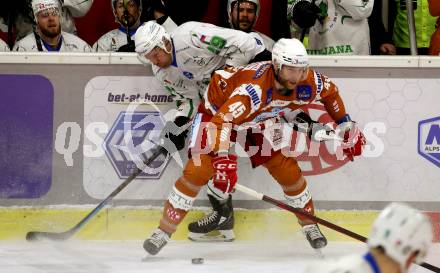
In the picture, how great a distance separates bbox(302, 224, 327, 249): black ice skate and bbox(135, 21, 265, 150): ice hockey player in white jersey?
2.89ft

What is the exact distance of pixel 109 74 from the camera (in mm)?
5184

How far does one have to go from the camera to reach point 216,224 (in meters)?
5.16

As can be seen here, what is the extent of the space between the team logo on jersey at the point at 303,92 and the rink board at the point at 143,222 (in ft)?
2.64

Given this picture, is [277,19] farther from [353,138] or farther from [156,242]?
[156,242]

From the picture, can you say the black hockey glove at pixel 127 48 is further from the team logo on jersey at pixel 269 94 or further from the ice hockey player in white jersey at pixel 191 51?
the team logo on jersey at pixel 269 94

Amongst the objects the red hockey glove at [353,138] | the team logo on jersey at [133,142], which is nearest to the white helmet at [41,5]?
the team logo on jersey at [133,142]

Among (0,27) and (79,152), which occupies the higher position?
(0,27)

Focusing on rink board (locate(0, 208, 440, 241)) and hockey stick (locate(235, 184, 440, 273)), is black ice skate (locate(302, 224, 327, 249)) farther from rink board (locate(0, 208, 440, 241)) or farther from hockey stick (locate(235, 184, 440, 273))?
rink board (locate(0, 208, 440, 241))

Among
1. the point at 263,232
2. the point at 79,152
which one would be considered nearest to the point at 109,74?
the point at 79,152

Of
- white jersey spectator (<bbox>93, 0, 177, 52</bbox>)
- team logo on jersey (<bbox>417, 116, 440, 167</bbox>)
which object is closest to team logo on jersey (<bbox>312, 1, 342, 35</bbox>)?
team logo on jersey (<bbox>417, 116, 440, 167</bbox>)

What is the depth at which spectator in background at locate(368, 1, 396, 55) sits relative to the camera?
550 cm

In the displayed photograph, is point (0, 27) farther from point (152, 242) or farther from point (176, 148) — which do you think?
point (152, 242)

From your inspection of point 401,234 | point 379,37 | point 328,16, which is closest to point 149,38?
point 328,16

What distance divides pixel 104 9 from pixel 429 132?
2.17m
